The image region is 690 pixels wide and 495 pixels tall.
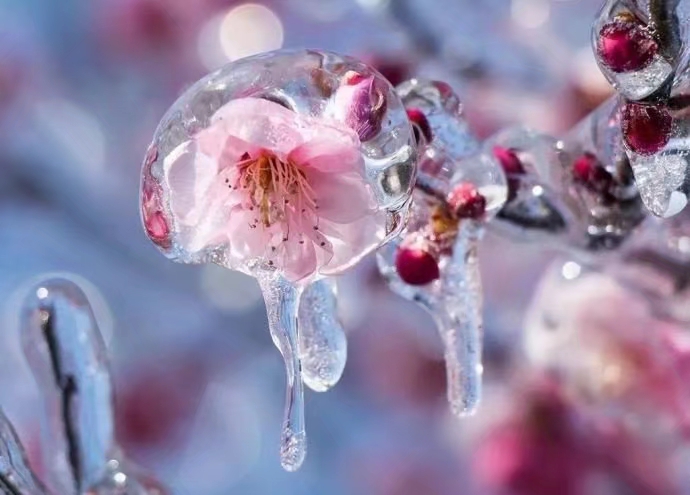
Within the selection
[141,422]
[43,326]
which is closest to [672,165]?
[43,326]

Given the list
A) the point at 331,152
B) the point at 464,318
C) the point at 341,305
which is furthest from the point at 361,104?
the point at 341,305

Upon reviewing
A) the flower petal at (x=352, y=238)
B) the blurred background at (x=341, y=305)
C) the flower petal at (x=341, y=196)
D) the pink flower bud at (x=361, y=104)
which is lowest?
the blurred background at (x=341, y=305)

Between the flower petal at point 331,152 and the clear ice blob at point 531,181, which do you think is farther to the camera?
the clear ice blob at point 531,181

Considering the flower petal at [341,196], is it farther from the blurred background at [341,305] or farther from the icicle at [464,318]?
the blurred background at [341,305]

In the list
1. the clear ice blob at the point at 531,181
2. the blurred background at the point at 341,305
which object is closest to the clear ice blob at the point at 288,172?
the clear ice blob at the point at 531,181

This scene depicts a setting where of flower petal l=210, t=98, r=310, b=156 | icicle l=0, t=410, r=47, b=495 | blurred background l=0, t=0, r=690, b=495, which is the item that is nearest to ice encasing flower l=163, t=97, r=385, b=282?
flower petal l=210, t=98, r=310, b=156

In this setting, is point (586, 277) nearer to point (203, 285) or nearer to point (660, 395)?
point (660, 395)

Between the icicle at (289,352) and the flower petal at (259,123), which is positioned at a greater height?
the flower petal at (259,123)

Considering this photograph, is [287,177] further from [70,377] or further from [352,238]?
[70,377]
